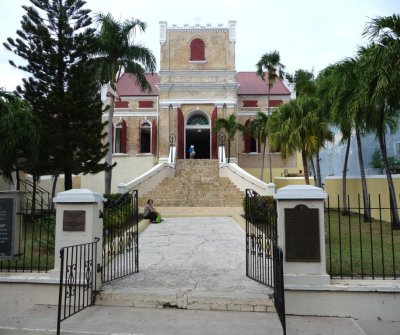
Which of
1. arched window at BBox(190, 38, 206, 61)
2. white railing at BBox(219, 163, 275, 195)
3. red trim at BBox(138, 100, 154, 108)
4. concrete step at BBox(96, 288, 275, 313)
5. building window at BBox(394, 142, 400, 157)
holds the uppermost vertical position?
arched window at BBox(190, 38, 206, 61)

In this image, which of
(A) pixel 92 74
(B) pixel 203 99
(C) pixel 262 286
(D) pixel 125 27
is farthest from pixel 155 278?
(B) pixel 203 99

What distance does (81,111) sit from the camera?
56.1ft

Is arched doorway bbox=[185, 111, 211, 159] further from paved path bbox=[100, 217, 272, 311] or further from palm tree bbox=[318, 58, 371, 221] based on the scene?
paved path bbox=[100, 217, 272, 311]

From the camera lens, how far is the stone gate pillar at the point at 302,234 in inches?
215

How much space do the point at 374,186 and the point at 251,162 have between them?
14.7m

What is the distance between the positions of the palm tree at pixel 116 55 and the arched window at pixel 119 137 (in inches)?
372

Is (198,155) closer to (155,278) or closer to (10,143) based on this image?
(10,143)

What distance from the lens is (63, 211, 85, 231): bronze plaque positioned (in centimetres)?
594

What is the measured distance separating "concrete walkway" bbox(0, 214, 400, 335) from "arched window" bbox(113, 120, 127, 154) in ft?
76.2

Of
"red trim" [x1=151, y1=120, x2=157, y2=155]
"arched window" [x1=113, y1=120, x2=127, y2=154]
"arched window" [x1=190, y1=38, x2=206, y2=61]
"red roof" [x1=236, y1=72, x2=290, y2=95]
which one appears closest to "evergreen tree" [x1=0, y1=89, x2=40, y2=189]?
"red trim" [x1=151, y1=120, x2=157, y2=155]

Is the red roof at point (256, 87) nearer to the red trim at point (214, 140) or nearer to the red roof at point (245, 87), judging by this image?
the red roof at point (245, 87)

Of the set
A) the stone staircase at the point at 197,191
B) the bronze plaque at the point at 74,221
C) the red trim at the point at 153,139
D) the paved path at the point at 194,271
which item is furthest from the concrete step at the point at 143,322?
the red trim at the point at 153,139

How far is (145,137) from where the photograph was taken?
3066cm

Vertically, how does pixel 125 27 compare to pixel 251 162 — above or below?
above
